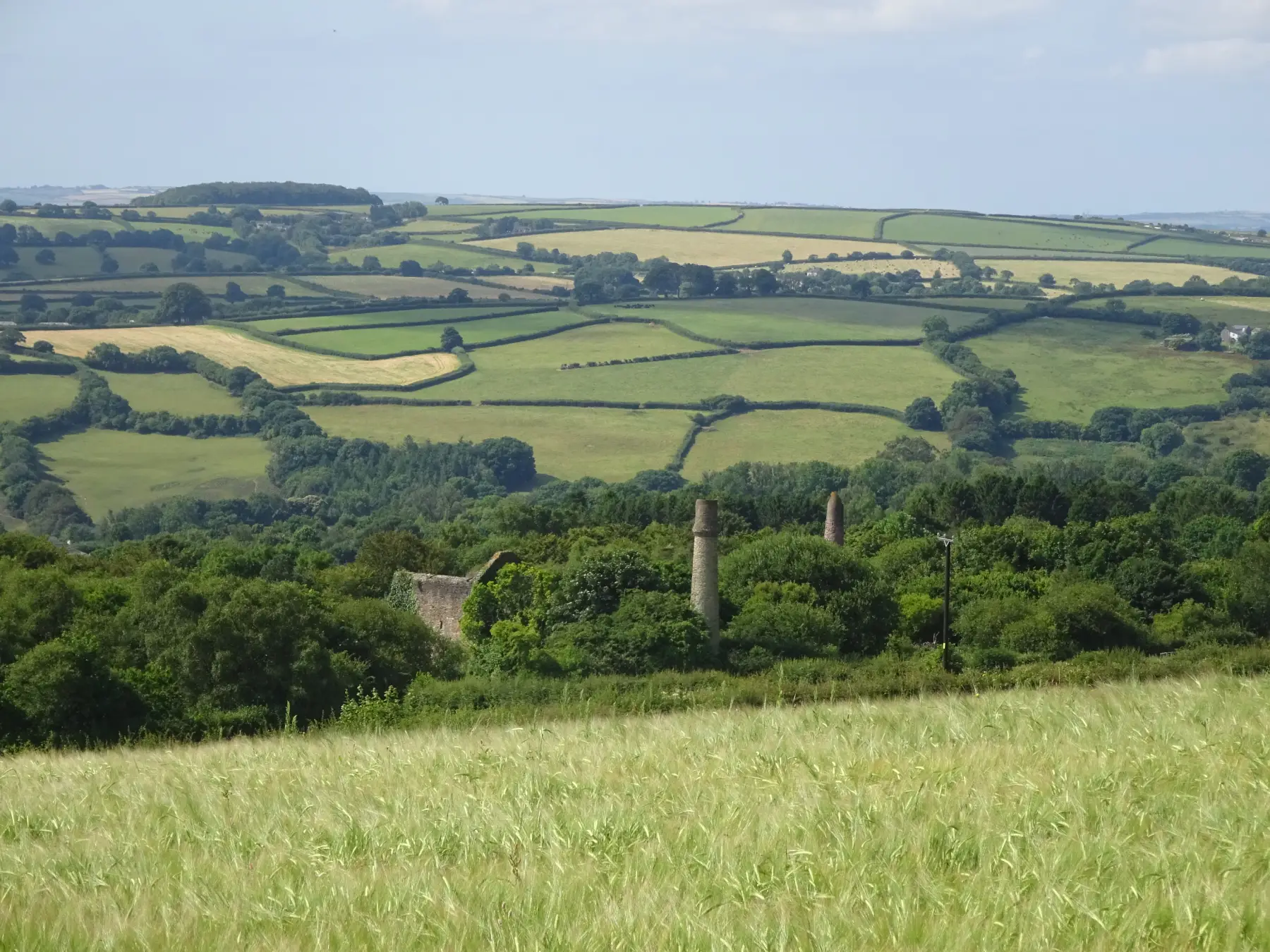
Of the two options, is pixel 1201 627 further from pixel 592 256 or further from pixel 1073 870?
pixel 592 256

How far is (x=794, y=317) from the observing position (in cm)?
12838

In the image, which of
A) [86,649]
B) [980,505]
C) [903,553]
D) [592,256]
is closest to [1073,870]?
[86,649]

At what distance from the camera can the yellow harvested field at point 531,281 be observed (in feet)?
491

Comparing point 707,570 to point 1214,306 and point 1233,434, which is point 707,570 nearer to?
point 1233,434

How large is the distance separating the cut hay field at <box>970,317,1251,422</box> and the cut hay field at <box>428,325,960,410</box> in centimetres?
649

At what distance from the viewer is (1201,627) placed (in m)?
38.2

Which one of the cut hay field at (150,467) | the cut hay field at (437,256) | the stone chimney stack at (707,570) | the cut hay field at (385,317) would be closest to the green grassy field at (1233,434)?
the cut hay field at (385,317)

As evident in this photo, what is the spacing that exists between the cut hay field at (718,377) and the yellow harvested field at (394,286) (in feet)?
98.0

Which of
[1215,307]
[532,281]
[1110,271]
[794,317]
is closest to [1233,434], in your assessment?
[1215,307]

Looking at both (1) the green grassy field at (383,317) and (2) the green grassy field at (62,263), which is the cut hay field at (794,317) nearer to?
(1) the green grassy field at (383,317)

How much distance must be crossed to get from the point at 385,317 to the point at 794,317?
33.4m

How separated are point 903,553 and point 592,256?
135 metres

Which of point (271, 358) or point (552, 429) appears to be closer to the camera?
point (552, 429)

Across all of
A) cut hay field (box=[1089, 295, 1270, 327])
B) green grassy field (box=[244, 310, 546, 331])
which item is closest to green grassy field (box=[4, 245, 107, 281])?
green grassy field (box=[244, 310, 546, 331])
